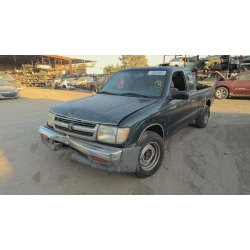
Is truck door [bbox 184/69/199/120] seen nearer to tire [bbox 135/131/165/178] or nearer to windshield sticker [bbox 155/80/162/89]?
windshield sticker [bbox 155/80/162/89]

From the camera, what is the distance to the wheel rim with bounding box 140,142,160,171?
283 cm

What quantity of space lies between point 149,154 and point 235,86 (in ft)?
32.3

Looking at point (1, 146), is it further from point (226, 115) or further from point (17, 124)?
point (226, 115)

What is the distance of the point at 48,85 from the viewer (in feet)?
83.4

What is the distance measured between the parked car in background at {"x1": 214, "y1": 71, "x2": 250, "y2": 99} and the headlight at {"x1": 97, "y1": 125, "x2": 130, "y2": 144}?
10.4 meters

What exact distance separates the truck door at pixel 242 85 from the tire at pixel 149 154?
9690 mm

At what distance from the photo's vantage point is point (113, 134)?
92.0 inches

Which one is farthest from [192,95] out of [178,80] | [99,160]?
[99,160]

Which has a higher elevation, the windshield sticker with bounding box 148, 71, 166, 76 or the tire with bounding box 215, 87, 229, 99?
the windshield sticker with bounding box 148, 71, 166, 76

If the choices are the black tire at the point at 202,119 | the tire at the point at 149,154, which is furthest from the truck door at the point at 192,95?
the tire at the point at 149,154

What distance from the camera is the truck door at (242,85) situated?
989 centimetres

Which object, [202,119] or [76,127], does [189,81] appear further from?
[76,127]

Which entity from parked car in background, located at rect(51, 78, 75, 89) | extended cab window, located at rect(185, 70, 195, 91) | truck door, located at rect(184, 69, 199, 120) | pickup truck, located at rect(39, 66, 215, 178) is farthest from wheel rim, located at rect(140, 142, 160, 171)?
parked car in background, located at rect(51, 78, 75, 89)

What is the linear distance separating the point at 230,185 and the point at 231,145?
1649 millimetres
